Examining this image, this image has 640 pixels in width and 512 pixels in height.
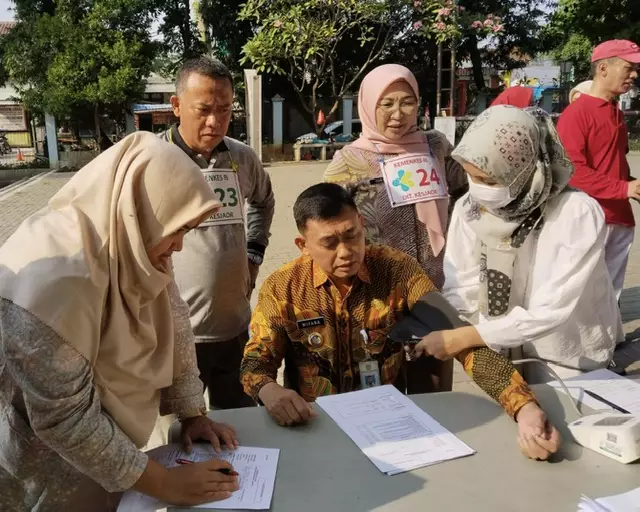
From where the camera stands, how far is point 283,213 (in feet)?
29.2

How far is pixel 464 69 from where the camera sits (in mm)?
23578

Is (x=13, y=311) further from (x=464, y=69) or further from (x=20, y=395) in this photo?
(x=464, y=69)

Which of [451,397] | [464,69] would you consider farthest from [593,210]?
[464,69]

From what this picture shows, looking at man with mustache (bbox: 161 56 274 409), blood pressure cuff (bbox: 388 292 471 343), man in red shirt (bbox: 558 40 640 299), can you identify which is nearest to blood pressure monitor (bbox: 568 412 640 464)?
blood pressure cuff (bbox: 388 292 471 343)

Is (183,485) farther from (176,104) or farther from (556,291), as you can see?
(176,104)

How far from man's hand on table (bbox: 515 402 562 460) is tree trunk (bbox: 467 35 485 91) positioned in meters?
17.4

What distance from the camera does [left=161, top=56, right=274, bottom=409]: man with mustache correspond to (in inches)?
96.7

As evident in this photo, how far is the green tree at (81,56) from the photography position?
583 inches

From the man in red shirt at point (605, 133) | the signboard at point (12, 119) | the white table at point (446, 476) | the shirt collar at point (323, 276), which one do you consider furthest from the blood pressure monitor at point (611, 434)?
the signboard at point (12, 119)

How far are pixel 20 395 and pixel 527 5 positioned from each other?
19.6 meters

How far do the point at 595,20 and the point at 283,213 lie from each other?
1399 cm

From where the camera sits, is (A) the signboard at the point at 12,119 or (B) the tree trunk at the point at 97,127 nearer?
(B) the tree trunk at the point at 97,127

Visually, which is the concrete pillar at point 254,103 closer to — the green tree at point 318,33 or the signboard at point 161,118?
the green tree at point 318,33

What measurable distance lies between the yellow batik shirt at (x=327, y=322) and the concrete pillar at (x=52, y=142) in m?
15.8
